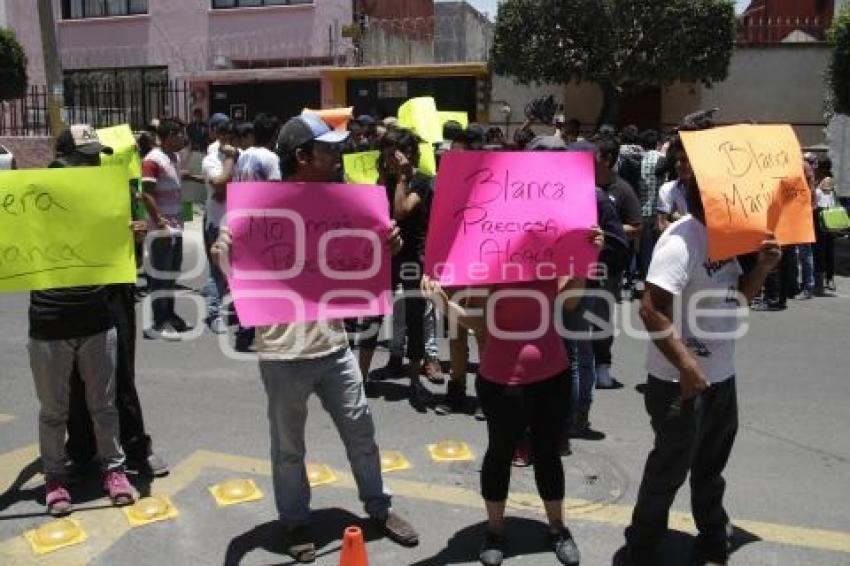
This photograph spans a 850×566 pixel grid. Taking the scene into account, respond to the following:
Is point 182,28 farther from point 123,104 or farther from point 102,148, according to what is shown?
point 102,148

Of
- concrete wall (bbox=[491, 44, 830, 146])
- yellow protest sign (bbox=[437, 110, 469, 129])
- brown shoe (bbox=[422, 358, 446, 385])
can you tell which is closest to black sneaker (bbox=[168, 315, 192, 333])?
brown shoe (bbox=[422, 358, 446, 385])

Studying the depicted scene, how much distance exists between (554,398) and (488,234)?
0.73 metres

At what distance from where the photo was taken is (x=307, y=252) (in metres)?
3.67

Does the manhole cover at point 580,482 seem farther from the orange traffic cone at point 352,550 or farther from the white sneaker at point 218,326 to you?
the white sneaker at point 218,326

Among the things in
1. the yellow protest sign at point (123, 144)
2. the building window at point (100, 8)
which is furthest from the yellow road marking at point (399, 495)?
the building window at point (100, 8)

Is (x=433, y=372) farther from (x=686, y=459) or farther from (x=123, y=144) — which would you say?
(x=686, y=459)

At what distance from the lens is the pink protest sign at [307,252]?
3559mm

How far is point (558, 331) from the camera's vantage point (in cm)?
373

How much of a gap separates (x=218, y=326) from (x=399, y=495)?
13.7 ft

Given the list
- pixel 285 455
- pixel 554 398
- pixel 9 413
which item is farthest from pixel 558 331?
pixel 9 413

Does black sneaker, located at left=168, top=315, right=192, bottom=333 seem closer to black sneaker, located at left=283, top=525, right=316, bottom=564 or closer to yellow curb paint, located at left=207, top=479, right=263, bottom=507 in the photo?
yellow curb paint, located at left=207, top=479, right=263, bottom=507

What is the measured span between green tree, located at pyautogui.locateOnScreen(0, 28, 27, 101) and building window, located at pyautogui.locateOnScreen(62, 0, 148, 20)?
4574mm

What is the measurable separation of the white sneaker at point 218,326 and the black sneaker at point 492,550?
486 cm

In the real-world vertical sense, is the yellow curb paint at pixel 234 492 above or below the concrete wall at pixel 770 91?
below
